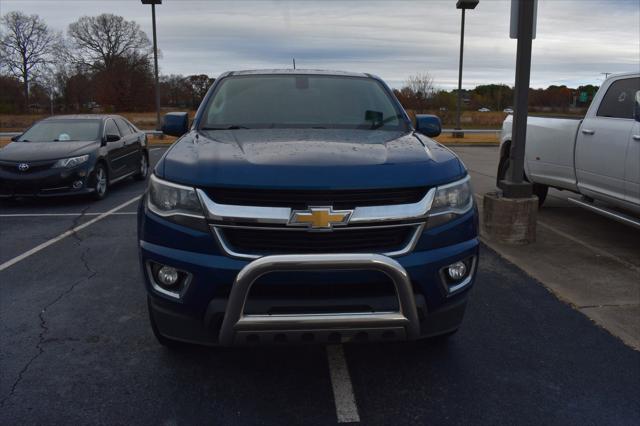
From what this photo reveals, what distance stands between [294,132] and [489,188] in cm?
784

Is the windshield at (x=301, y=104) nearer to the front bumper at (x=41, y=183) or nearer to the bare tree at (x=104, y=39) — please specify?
the front bumper at (x=41, y=183)

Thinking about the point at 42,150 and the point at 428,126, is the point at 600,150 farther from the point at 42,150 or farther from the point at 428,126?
the point at 42,150

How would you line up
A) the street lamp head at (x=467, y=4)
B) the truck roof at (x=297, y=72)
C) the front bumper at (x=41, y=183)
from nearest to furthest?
the truck roof at (x=297, y=72), the front bumper at (x=41, y=183), the street lamp head at (x=467, y=4)

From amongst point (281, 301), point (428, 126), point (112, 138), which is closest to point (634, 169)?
point (428, 126)

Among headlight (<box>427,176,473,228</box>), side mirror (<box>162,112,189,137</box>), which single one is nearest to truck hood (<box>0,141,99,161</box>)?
side mirror (<box>162,112,189,137</box>)

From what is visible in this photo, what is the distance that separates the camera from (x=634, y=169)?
18.6 feet

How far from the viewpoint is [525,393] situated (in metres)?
3.19

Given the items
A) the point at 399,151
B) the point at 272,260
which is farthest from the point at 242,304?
the point at 399,151

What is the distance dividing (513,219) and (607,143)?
127 centimetres

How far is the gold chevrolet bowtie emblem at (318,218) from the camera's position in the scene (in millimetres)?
2717

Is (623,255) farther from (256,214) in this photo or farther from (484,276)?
(256,214)

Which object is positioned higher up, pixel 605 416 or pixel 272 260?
pixel 272 260

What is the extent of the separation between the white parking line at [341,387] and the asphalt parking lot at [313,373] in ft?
0.03

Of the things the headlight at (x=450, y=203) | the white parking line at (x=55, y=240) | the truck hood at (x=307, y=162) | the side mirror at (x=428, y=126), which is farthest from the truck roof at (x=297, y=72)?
the white parking line at (x=55, y=240)
